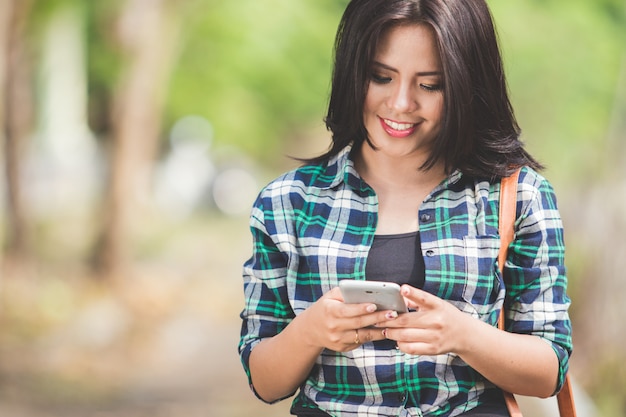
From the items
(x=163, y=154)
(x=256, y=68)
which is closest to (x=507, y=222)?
(x=163, y=154)

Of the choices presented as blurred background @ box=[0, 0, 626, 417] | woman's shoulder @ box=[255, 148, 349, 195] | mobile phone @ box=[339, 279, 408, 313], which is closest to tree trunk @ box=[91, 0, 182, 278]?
blurred background @ box=[0, 0, 626, 417]

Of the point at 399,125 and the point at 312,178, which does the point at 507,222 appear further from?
the point at 312,178

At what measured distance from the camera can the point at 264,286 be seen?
1782 mm

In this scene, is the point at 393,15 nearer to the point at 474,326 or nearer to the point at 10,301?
the point at 474,326

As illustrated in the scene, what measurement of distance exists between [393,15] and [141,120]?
4844 millimetres

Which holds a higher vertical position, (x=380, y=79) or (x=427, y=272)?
(x=380, y=79)

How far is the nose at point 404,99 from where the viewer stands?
166 cm

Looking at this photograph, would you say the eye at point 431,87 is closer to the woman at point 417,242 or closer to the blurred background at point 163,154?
the woman at point 417,242

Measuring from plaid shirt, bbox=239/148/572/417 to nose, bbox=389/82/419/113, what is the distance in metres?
0.18

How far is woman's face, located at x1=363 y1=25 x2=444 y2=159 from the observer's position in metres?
1.65

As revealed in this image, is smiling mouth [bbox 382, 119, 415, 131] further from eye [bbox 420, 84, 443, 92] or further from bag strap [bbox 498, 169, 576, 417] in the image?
bag strap [bbox 498, 169, 576, 417]

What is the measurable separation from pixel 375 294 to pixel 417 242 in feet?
0.81

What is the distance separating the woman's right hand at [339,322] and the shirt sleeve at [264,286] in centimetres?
15

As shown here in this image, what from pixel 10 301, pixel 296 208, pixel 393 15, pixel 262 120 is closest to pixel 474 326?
pixel 296 208
